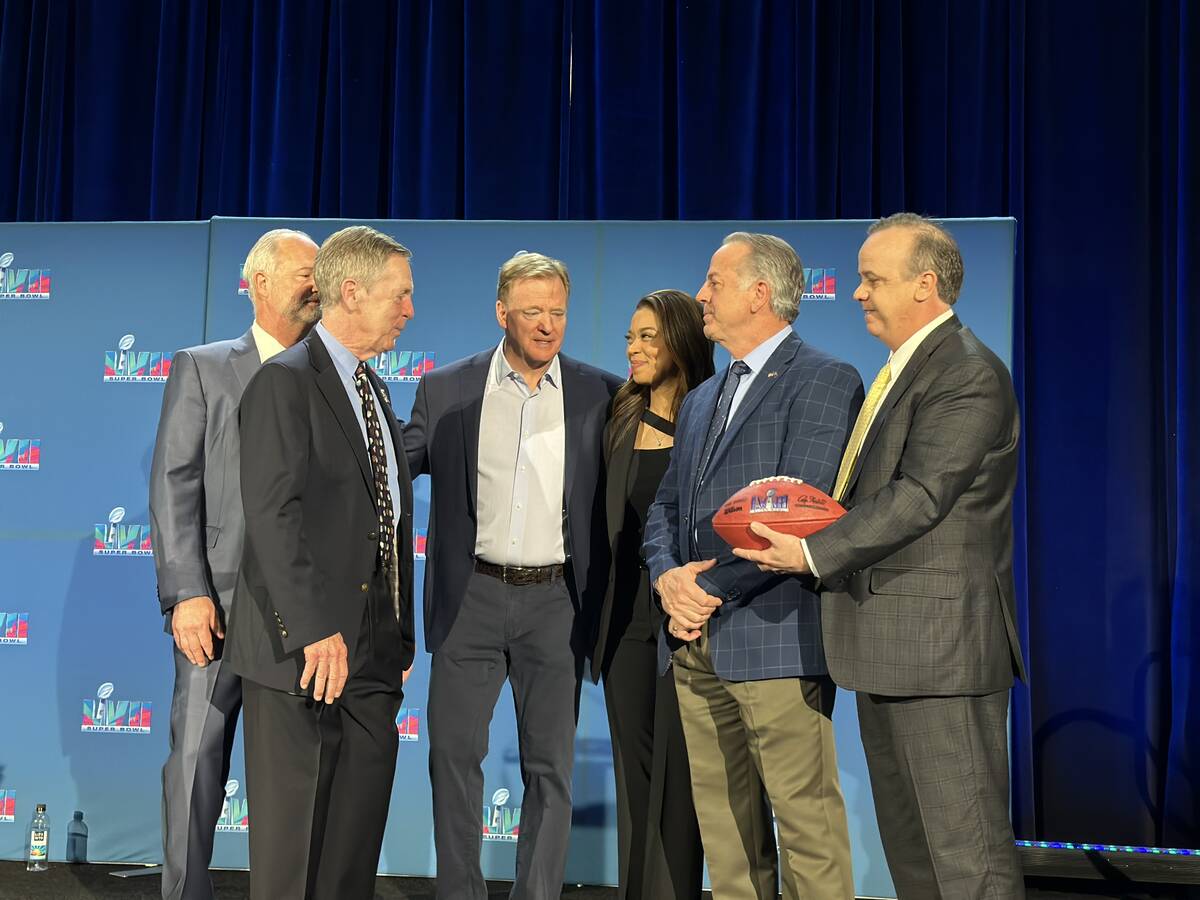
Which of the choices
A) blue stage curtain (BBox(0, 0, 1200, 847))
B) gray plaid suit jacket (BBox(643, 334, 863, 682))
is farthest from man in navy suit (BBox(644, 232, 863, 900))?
blue stage curtain (BBox(0, 0, 1200, 847))

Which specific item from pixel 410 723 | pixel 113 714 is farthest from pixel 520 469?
pixel 113 714

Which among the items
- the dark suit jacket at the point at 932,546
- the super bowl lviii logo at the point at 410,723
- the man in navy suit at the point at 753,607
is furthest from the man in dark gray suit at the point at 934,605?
the super bowl lviii logo at the point at 410,723

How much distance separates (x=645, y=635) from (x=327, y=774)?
3.02 feet

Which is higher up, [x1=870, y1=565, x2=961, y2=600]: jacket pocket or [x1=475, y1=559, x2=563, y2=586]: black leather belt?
[x1=870, y1=565, x2=961, y2=600]: jacket pocket

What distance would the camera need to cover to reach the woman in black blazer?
2.96m

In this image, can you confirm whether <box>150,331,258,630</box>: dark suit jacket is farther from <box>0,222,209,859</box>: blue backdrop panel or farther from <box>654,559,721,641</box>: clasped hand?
<box>0,222,209,859</box>: blue backdrop panel

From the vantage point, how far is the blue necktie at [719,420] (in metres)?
2.77

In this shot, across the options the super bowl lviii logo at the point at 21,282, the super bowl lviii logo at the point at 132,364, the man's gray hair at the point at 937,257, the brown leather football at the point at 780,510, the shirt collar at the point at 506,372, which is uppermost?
the super bowl lviii logo at the point at 21,282

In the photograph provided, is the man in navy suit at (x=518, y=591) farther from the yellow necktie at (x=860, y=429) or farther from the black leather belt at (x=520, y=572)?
the yellow necktie at (x=860, y=429)

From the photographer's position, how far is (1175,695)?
4.78m

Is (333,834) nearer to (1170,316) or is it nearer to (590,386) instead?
(590,386)

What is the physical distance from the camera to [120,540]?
4234mm

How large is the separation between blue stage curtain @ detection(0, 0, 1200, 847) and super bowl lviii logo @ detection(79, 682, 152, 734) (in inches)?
97.1

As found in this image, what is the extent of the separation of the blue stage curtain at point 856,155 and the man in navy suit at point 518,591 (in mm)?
2326
